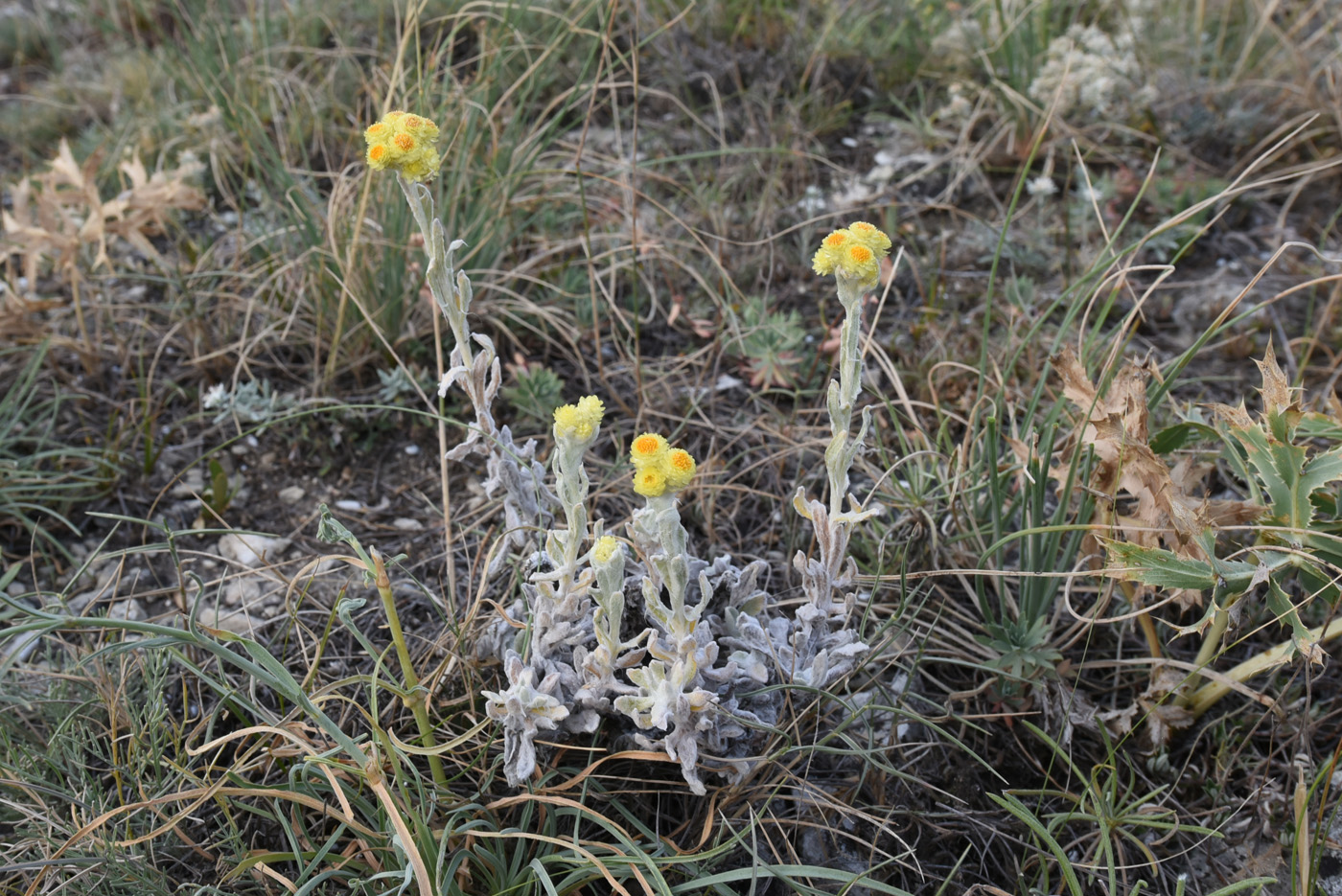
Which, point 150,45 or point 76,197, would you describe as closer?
point 76,197

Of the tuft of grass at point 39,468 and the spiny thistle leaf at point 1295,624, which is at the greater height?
the spiny thistle leaf at point 1295,624

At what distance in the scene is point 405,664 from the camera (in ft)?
4.58

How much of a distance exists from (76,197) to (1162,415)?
2919 millimetres

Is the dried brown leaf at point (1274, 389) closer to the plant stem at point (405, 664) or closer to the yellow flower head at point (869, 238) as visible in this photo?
the yellow flower head at point (869, 238)

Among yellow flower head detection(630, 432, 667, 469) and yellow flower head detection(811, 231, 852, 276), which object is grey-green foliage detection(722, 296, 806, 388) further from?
yellow flower head detection(630, 432, 667, 469)

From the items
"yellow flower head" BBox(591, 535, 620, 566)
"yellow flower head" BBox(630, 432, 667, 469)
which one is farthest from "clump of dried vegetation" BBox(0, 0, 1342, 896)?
"yellow flower head" BBox(630, 432, 667, 469)

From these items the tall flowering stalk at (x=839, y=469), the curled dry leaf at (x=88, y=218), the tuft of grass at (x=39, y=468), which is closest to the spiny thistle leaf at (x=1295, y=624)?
the tall flowering stalk at (x=839, y=469)

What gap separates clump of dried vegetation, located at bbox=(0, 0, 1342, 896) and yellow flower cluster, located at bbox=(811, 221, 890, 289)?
0.06 m

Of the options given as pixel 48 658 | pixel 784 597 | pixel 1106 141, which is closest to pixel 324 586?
pixel 48 658

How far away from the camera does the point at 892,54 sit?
358 centimetres

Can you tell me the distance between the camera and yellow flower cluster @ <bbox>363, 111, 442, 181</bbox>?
1.26 meters

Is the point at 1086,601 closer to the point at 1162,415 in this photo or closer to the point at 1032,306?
the point at 1162,415

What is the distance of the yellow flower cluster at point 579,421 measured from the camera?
4.12 ft

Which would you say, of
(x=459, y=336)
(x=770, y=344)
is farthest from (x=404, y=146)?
(x=770, y=344)
